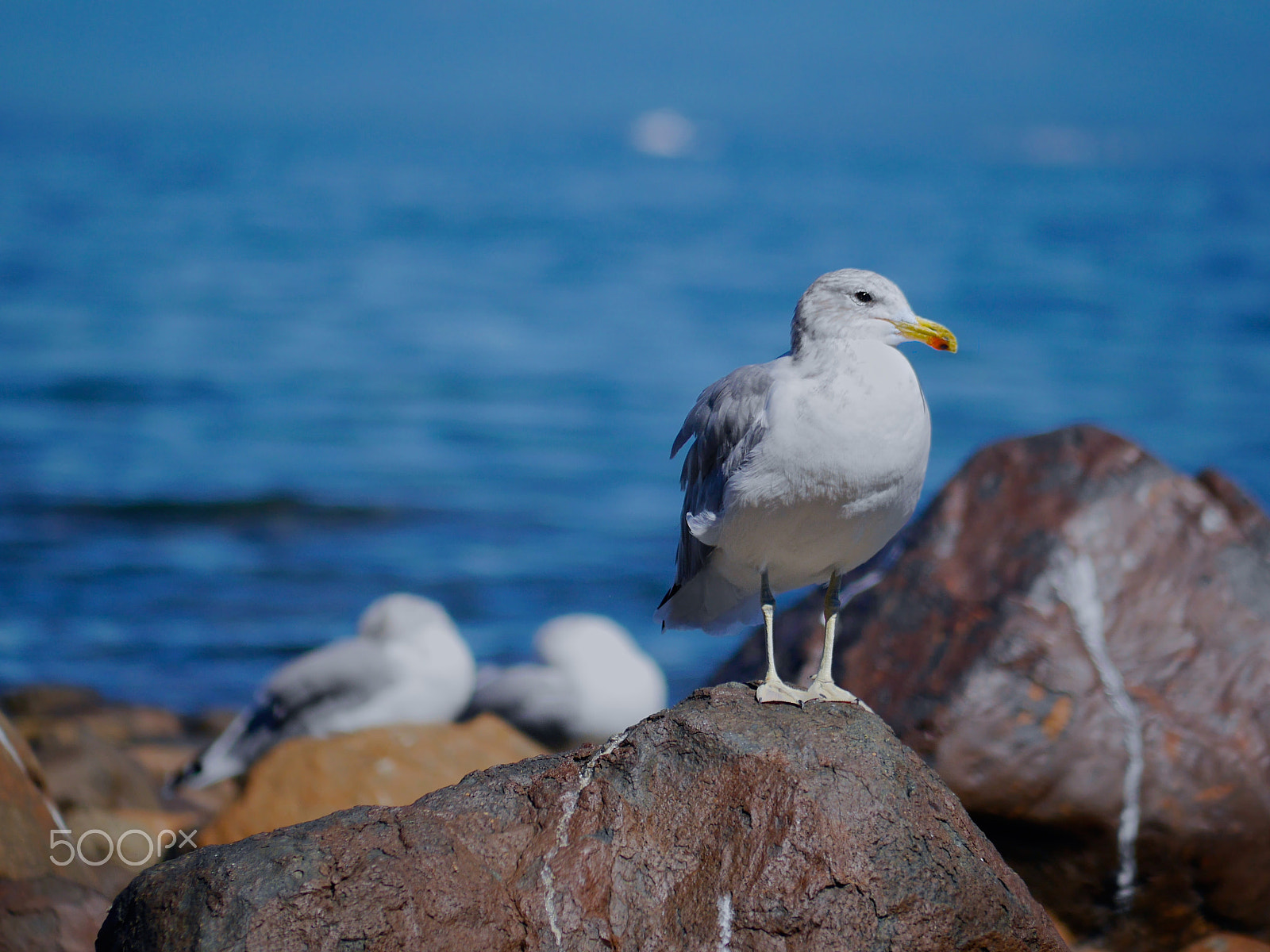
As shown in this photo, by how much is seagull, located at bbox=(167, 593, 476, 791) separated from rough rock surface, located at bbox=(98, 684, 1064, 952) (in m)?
3.80

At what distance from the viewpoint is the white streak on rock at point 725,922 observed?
10.0 feet

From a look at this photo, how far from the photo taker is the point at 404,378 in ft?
65.4

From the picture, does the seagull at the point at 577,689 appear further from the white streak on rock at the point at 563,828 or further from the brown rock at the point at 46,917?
the white streak on rock at the point at 563,828

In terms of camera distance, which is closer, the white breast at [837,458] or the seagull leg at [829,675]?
the white breast at [837,458]

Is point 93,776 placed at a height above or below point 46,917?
below

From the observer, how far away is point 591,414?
17.3 m

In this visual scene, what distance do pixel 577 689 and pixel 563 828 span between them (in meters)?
4.28

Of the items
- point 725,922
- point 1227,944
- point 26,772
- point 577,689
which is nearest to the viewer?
point 725,922

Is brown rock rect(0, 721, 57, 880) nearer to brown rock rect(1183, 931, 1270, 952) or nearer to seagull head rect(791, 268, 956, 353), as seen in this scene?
seagull head rect(791, 268, 956, 353)

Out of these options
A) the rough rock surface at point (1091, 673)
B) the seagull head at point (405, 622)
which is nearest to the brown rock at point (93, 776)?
→ the seagull head at point (405, 622)

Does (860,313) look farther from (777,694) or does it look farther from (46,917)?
(46,917)

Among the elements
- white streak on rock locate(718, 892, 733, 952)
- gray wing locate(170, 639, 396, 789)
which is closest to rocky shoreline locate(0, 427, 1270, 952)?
white streak on rock locate(718, 892, 733, 952)

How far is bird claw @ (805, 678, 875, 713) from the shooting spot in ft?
12.2

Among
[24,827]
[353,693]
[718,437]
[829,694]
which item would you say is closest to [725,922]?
[829,694]
